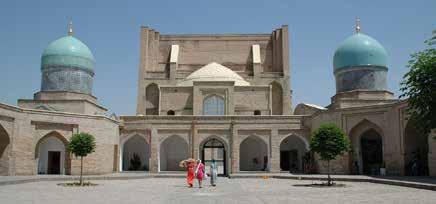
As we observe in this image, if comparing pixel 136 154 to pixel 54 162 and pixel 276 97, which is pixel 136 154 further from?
pixel 276 97

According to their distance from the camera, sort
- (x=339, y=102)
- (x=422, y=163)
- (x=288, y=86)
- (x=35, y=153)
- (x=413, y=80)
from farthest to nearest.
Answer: (x=288, y=86)
(x=339, y=102)
(x=35, y=153)
(x=422, y=163)
(x=413, y=80)

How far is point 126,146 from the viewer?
30016mm

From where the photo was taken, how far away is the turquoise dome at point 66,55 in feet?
94.8

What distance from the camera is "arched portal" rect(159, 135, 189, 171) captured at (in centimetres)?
2953

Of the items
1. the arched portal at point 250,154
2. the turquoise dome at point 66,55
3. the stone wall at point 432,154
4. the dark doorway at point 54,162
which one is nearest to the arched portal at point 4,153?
the dark doorway at point 54,162

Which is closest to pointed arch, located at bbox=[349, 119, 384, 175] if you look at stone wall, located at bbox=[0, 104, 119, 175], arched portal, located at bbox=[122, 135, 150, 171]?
arched portal, located at bbox=[122, 135, 150, 171]

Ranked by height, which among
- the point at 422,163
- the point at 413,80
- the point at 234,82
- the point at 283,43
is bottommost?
the point at 422,163

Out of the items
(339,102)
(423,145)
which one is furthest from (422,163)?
(339,102)

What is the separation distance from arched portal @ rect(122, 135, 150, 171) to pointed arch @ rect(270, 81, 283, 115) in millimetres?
10002

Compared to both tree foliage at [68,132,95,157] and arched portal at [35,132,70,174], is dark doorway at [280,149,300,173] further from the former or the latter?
tree foliage at [68,132,95,157]

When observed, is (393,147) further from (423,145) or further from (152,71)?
(152,71)

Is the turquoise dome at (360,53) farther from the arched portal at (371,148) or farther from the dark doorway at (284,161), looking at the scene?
the dark doorway at (284,161)

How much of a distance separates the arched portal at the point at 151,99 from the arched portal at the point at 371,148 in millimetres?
15682

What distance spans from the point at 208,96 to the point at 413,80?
18.7 meters
